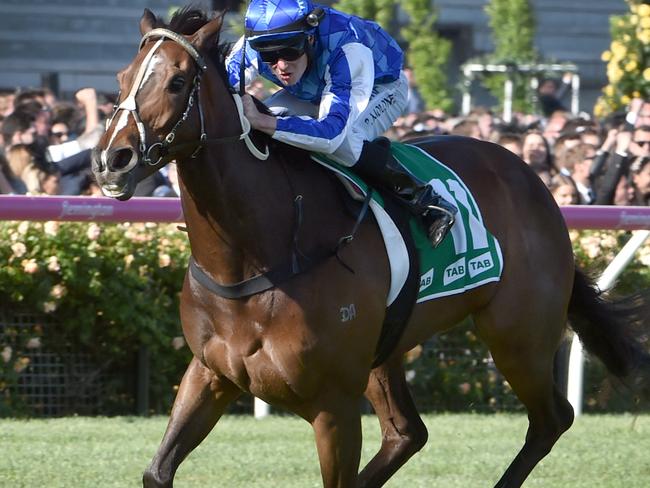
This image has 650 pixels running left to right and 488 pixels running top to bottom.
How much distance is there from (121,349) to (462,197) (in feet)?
9.68

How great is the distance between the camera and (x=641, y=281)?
26.9 ft

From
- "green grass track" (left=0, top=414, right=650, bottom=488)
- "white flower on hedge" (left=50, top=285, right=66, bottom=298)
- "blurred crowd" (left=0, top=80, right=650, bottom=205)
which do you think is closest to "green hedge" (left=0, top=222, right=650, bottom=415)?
"white flower on hedge" (left=50, top=285, right=66, bottom=298)

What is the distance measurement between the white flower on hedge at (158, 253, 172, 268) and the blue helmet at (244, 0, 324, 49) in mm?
3166

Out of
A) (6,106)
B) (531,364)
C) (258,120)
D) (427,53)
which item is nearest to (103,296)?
(531,364)

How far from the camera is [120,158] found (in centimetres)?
388

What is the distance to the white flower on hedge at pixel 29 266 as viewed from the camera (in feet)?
23.6

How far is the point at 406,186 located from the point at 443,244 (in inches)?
11.3

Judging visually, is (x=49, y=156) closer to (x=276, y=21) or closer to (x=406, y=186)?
(x=406, y=186)

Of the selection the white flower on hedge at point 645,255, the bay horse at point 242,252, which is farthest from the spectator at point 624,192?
the bay horse at point 242,252

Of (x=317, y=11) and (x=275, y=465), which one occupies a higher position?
(x=317, y=11)

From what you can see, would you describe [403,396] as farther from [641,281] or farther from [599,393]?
[641,281]

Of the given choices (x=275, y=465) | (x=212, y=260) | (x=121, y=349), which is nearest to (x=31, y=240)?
(x=121, y=349)

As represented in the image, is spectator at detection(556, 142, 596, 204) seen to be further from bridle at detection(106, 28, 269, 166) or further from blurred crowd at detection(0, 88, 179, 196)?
bridle at detection(106, 28, 269, 166)

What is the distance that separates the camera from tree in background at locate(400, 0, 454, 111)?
24.2 m
